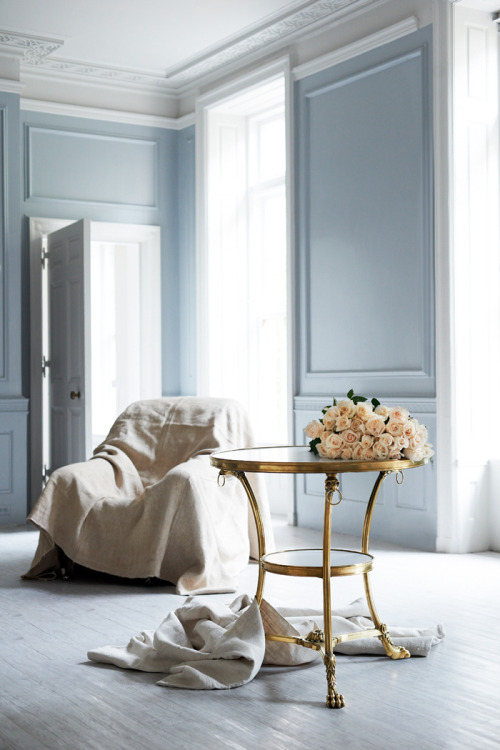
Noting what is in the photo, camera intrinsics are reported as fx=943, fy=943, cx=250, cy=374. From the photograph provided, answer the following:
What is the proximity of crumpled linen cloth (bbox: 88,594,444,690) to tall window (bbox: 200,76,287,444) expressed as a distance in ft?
12.5

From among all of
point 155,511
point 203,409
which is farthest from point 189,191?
point 155,511

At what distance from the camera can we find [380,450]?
2877 mm

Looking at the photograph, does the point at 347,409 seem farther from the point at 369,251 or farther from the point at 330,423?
the point at 369,251

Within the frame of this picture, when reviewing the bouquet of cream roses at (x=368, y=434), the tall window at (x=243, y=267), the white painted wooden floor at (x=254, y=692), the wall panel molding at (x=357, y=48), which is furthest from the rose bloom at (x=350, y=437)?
the tall window at (x=243, y=267)

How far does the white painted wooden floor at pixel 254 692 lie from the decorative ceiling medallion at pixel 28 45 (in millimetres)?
3932

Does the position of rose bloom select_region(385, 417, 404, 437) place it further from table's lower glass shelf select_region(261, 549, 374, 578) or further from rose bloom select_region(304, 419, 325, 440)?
table's lower glass shelf select_region(261, 549, 374, 578)

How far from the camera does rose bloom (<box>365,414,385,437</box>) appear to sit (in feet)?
9.48

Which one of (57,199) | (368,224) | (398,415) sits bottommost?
(398,415)

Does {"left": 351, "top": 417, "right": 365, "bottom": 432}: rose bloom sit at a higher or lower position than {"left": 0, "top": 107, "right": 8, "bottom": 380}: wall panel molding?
lower

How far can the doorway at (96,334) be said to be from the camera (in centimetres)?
648

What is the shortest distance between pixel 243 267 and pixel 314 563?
4.48 m

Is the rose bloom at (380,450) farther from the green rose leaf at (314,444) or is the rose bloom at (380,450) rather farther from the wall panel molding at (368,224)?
the wall panel molding at (368,224)

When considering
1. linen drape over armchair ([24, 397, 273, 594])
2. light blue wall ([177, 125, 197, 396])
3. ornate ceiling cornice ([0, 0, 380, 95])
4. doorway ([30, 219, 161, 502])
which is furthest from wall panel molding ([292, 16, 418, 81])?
linen drape over armchair ([24, 397, 273, 594])

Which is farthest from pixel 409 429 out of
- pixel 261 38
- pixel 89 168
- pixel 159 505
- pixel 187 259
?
pixel 89 168
